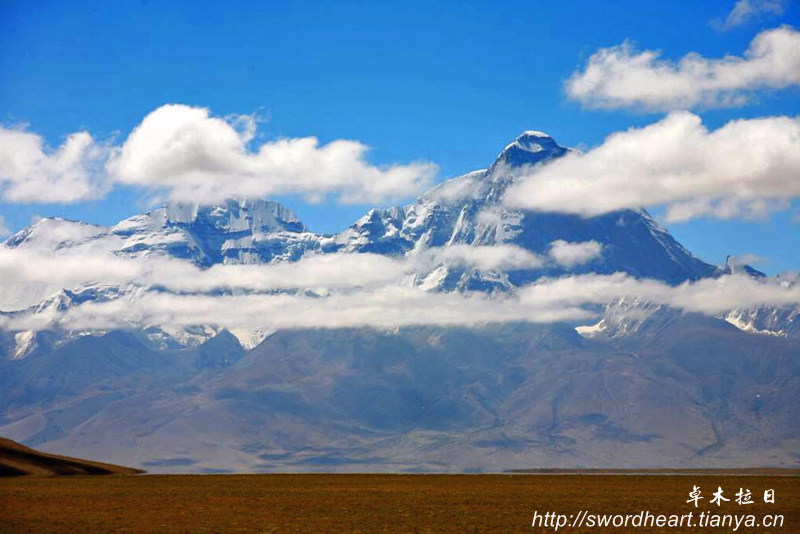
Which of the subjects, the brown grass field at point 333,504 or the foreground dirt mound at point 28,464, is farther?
the foreground dirt mound at point 28,464

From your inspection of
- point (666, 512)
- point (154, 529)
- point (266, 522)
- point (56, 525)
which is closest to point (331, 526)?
point (266, 522)

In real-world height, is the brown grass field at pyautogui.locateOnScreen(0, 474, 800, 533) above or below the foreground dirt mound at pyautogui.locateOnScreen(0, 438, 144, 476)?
below

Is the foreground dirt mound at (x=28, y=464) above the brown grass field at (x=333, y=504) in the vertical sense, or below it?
above

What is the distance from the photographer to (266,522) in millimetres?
107188

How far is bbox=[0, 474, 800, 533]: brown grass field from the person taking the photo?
340ft

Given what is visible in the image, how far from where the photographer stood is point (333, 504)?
419ft

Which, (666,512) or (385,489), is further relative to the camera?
(385,489)

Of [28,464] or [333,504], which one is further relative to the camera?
[28,464]

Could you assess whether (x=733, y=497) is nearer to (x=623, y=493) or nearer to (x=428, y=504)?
(x=623, y=493)

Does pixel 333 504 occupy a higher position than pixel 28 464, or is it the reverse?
pixel 28 464

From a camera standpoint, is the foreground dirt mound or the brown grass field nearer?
the brown grass field

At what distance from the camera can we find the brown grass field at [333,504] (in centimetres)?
10362

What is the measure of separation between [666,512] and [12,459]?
412 ft

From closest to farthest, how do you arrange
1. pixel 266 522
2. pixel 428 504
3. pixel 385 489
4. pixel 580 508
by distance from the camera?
pixel 266 522 → pixel 580 508 → pixel 428 504 → pixel 385 489
